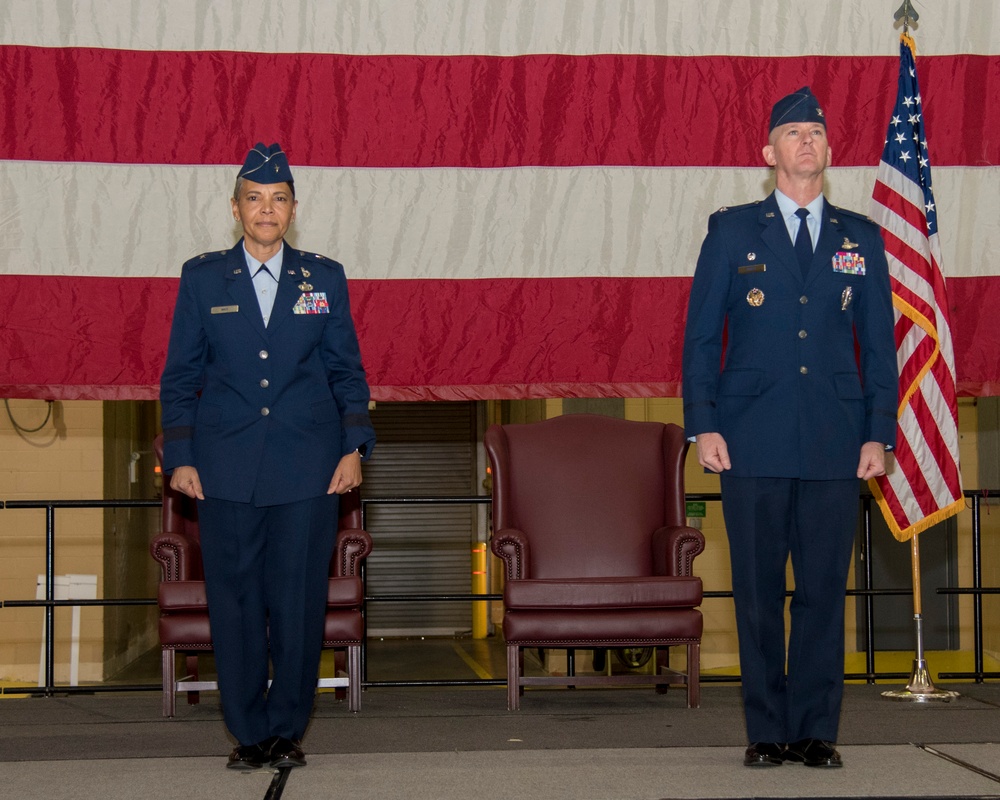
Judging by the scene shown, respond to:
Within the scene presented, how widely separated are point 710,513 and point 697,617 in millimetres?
6459

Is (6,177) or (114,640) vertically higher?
(6,177)

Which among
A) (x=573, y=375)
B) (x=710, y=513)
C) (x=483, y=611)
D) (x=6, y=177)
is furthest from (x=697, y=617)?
(x=483, y=611)

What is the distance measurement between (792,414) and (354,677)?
1.87 metres

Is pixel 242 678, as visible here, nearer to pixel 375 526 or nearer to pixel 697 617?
pixel 697 617

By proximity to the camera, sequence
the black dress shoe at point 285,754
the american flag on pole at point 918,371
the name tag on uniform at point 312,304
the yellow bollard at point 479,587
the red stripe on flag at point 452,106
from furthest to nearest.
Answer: the yellow bollard at point 479,587
the red stripe on flag at point 452,106
the american flag on pole at point 918,371
the name tag on uniform at point 312,304
the black dress shoe at point 285,754

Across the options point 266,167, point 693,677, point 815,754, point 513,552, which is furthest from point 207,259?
point 693,677

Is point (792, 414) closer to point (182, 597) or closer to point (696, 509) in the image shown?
point (182, 597)

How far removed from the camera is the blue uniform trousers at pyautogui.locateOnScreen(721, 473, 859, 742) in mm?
2943

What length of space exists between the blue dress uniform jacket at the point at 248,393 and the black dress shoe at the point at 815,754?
1282 millimetres

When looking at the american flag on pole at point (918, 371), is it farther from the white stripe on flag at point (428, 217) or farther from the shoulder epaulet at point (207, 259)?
the shoulder epaulet at point (207, 259)

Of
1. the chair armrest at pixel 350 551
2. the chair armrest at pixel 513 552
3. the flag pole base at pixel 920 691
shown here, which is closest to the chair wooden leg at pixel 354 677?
the chair armrest at pixel 350 551

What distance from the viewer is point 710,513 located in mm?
10430

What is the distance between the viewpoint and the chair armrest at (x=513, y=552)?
164 inches

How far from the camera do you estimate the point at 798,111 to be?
9.62ft
